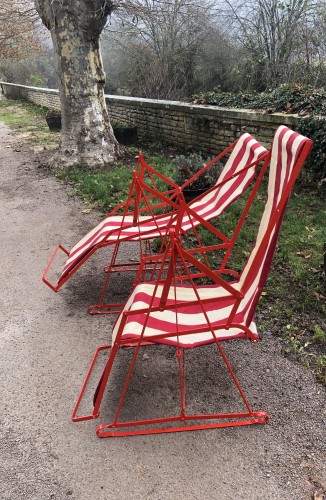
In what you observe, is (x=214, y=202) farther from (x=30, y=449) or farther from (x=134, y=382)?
(x=30, y=449)

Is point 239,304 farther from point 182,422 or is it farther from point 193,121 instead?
point 193,121

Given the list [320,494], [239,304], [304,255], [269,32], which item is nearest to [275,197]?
[239,304]

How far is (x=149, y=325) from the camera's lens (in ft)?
7.58

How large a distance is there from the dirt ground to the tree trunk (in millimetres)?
4320

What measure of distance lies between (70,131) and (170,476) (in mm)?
6314

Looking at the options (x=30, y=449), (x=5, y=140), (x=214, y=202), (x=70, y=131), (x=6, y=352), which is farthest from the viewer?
(x=5, y=140)

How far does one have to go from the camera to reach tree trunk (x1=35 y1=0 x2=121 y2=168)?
6.36 metres

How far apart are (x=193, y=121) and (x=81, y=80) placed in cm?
211

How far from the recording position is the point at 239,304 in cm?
226

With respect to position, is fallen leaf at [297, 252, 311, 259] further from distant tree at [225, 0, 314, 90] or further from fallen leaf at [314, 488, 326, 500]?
distant tree at [225, 0, 314, 90]

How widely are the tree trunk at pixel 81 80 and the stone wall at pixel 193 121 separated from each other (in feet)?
4.45

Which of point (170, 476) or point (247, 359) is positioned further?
point (247, 359)

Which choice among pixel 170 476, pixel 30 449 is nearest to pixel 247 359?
pixel 170 476

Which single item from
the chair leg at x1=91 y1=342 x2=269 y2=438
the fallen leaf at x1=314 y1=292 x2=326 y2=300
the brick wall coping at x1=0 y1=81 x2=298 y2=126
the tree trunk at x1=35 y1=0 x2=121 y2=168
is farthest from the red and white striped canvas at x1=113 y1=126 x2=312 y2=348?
the tree trunk at x1=35 y1=0 x2=121 y2=168
